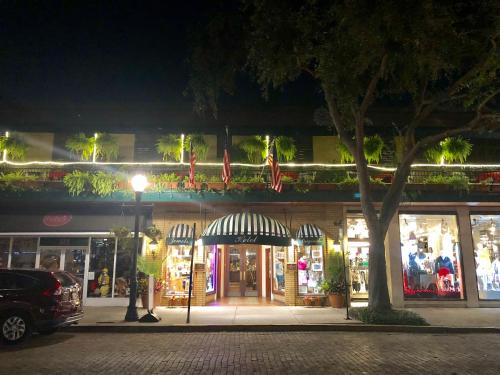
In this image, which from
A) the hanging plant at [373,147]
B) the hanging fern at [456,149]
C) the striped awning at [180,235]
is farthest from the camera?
the hanging plant at [373,147]

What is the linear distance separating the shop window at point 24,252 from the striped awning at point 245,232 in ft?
23.4

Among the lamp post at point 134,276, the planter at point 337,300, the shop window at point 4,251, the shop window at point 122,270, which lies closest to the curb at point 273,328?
the lamp post at point 134,276

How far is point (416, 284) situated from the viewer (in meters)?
16.2

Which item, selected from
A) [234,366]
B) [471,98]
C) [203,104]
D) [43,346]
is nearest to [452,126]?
[471,98]

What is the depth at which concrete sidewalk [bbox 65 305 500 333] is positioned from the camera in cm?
1121

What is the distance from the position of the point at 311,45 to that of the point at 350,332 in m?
8.23

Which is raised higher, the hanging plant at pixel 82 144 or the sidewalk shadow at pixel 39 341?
the hanging plant at pixel 82 144

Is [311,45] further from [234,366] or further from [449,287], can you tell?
[449,287]

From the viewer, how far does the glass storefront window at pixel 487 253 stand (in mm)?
16281

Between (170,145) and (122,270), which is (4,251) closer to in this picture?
(122,270)

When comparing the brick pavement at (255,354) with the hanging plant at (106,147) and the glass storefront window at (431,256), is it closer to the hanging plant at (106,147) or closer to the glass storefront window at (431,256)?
the glass storefront window at (431,256)

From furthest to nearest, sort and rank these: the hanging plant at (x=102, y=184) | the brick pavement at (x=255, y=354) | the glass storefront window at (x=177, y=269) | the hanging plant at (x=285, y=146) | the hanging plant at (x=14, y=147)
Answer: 1. the hanging plant at (x=285, y=146)
2. the hanging plant at (x=14, y=147)
3. the glass storefront window at (x=177, y=269)
4. the hanging plant at (x=102, y=184)
5. the brick pavement at (x=255, y=354)

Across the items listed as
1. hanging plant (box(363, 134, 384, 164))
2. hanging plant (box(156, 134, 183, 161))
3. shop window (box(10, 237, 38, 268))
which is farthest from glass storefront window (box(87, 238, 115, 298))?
hanging plant (box(363, 134, 384, 164))

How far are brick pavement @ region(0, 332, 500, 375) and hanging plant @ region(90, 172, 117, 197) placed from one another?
6.08 m
